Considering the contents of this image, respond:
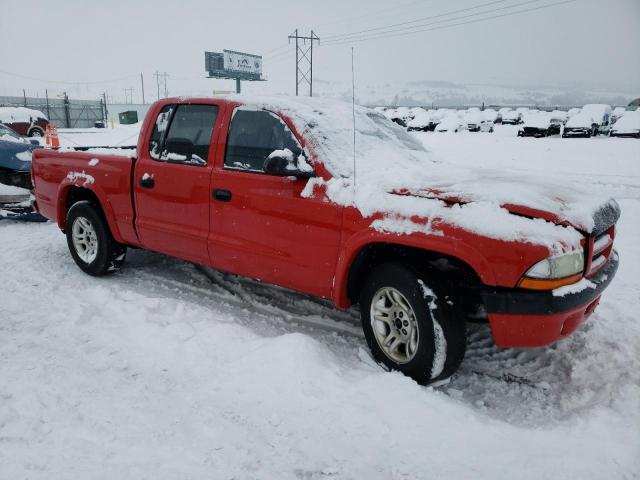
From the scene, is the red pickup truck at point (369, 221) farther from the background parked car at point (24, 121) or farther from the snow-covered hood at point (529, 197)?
the background parked car at point (24, 121)

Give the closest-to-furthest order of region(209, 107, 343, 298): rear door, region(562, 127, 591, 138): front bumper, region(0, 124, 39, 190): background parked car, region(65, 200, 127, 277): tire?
region(209, 107, 343, 298): rear door, region(65, 200, 127, 277): tire, region(0, 124, 39, 190): background parked car, region(562, 127, 591, 138): front bumper

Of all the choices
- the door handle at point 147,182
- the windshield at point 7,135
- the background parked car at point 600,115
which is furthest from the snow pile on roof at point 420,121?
the door handle at point 147,182

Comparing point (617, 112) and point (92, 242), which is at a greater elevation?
point (617, 112)

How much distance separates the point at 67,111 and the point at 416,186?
36.9 m

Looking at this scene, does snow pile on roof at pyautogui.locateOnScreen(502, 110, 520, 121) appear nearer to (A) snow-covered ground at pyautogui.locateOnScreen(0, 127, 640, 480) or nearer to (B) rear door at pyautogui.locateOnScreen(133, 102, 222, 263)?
(A) snow-covered ground at pyautogui.locateOnScreen(0, 127, 640, 480)

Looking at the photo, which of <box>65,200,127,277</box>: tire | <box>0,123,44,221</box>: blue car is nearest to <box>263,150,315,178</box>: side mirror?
<box>65,200,127,277</box>: tire

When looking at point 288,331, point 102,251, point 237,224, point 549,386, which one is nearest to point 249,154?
point 237,224

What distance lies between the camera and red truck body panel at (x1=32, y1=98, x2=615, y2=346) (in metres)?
2.59

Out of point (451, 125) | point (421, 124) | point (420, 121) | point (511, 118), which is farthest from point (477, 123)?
point (511, 118)

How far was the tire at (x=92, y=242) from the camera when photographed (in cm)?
471

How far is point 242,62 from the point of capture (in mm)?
72500

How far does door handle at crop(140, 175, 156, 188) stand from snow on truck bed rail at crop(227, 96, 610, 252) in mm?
1093

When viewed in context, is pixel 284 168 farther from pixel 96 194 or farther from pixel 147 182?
pixel 96 194

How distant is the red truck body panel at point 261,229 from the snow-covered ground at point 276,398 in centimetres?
47
